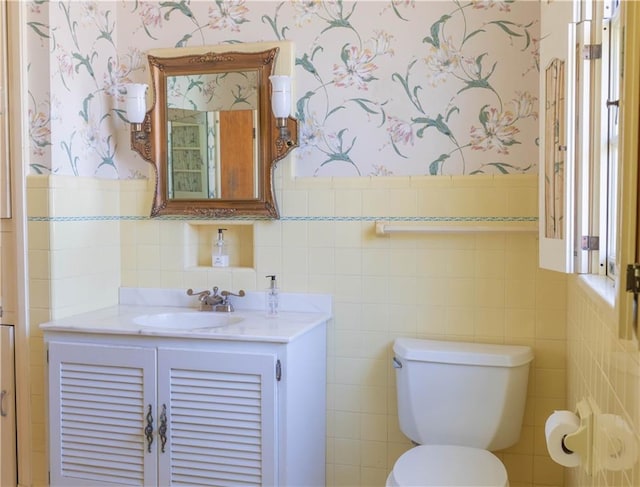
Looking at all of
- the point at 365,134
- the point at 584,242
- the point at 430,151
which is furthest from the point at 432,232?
the point at 584,242

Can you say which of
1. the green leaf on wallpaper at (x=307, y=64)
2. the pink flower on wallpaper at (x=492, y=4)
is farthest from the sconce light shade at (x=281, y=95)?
the pink flower on wallpaper at (x=492, y=4)

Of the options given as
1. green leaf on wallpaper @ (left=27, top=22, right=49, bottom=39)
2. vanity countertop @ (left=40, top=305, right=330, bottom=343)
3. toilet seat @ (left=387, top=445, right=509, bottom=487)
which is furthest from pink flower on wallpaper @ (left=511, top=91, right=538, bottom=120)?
green leaf on wallpaper @ (left=27, top=22, right=49, bottom=39)

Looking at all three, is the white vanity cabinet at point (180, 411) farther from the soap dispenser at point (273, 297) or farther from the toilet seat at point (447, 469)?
the toilet seat at point (447, 469)

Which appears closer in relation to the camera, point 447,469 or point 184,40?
point 447,469

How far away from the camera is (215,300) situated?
2.59 metres

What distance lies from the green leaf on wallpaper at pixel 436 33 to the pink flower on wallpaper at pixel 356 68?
0.76 ft

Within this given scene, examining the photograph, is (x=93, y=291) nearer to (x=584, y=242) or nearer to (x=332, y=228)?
(x=332, y=228)

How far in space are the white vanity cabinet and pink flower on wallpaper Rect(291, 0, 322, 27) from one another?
1.27m

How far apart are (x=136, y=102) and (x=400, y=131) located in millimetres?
1111

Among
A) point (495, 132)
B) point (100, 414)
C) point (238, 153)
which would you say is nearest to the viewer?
point (100, 414)

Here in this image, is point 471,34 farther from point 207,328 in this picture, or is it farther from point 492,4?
point 207,328

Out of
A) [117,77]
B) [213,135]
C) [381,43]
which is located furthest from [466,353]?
[117,77]

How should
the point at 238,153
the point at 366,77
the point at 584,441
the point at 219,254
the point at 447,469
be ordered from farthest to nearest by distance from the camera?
the point at 219,254 < the point at 238,153 < the point at 366,77 < the point at 447,469 < the point at 584,441

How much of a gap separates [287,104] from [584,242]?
1.41 metres
